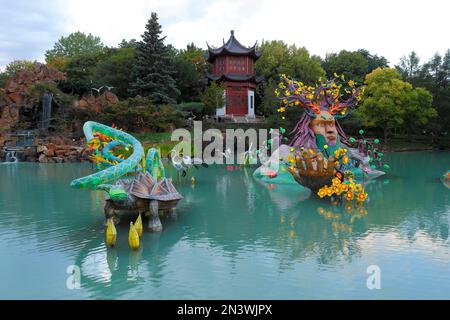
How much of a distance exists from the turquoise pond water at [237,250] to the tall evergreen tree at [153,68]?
19.5 meters

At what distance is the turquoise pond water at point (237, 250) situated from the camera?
523 centimetres

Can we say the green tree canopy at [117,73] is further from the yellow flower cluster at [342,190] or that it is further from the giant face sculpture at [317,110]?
the yellow flower cluster at [342,190]

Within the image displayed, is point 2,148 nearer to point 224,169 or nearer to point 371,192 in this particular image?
point 224,169

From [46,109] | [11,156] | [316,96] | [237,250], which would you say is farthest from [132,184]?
[46,109]

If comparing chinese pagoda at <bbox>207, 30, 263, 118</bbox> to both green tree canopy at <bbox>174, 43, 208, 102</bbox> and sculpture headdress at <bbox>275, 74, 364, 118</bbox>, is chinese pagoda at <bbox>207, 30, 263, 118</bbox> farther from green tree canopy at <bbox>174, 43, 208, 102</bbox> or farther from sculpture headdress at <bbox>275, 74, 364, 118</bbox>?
sculpture headdress at <bbox>275, 74, 364, 118</bbox>

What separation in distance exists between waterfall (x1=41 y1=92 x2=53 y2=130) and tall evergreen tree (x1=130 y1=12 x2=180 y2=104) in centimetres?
587

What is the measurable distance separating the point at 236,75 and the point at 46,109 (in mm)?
15342

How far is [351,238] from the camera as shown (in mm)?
7484

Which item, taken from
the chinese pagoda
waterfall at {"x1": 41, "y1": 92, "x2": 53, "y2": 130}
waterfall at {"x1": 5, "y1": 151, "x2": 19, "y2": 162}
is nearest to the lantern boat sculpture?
waterfall at {"x1": 5, "y1": 151, "x2": 19, "y2": 162}

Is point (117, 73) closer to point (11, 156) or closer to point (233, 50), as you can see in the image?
point (233, 50)

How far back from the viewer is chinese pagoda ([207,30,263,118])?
34219mm

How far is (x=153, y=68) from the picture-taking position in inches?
1201

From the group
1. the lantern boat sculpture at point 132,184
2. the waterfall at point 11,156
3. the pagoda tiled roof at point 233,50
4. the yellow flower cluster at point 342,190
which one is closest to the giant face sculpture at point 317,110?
the yellow flower cluster at point 342,190

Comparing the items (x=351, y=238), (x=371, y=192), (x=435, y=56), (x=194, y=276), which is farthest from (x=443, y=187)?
(x=435, y=56)
